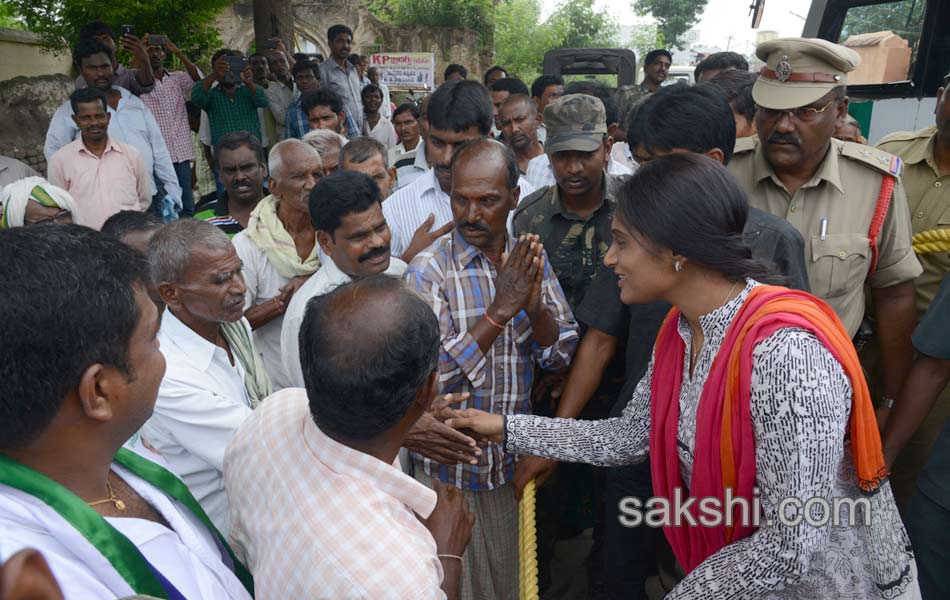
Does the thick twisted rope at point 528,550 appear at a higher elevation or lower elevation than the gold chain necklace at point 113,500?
lower

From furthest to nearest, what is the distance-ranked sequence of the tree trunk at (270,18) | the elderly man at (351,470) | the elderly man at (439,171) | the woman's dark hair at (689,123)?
the tree trunk at (270,18) < the elderly man at (439,171) < the woman's dark hair at (689,123) < the elderly man at (351,470)

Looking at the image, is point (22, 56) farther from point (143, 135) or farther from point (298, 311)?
point (298, 311)

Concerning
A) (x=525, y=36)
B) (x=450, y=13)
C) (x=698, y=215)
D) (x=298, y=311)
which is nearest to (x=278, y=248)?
(x=298, y=311)

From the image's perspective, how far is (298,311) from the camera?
2.65 meters

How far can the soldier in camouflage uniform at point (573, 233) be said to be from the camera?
3.09 metres

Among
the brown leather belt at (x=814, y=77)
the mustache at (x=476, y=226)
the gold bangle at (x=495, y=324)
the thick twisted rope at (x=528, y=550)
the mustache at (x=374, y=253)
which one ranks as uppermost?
the brown leather belt at (x=814, y=77)

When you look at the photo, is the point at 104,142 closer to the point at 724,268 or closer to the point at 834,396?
the point at 724,268

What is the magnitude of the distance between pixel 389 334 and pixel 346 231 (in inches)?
56.2

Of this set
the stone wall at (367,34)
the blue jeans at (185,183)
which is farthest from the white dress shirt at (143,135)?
the stone wall at (367,34)

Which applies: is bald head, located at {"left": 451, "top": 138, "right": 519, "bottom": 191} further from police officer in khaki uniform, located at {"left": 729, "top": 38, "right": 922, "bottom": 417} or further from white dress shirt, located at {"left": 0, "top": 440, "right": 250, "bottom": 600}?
white dress shirt, located at {"left": 0, "top": 440, "right": 250, "bottom": 600}

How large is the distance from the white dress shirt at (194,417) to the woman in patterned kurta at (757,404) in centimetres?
122

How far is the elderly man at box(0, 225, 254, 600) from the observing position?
113 centimetres

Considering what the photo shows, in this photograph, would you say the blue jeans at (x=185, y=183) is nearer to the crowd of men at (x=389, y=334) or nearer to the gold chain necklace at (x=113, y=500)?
the crowd of men at (x=389, y=334)

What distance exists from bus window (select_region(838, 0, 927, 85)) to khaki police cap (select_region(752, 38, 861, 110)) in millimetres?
2881
